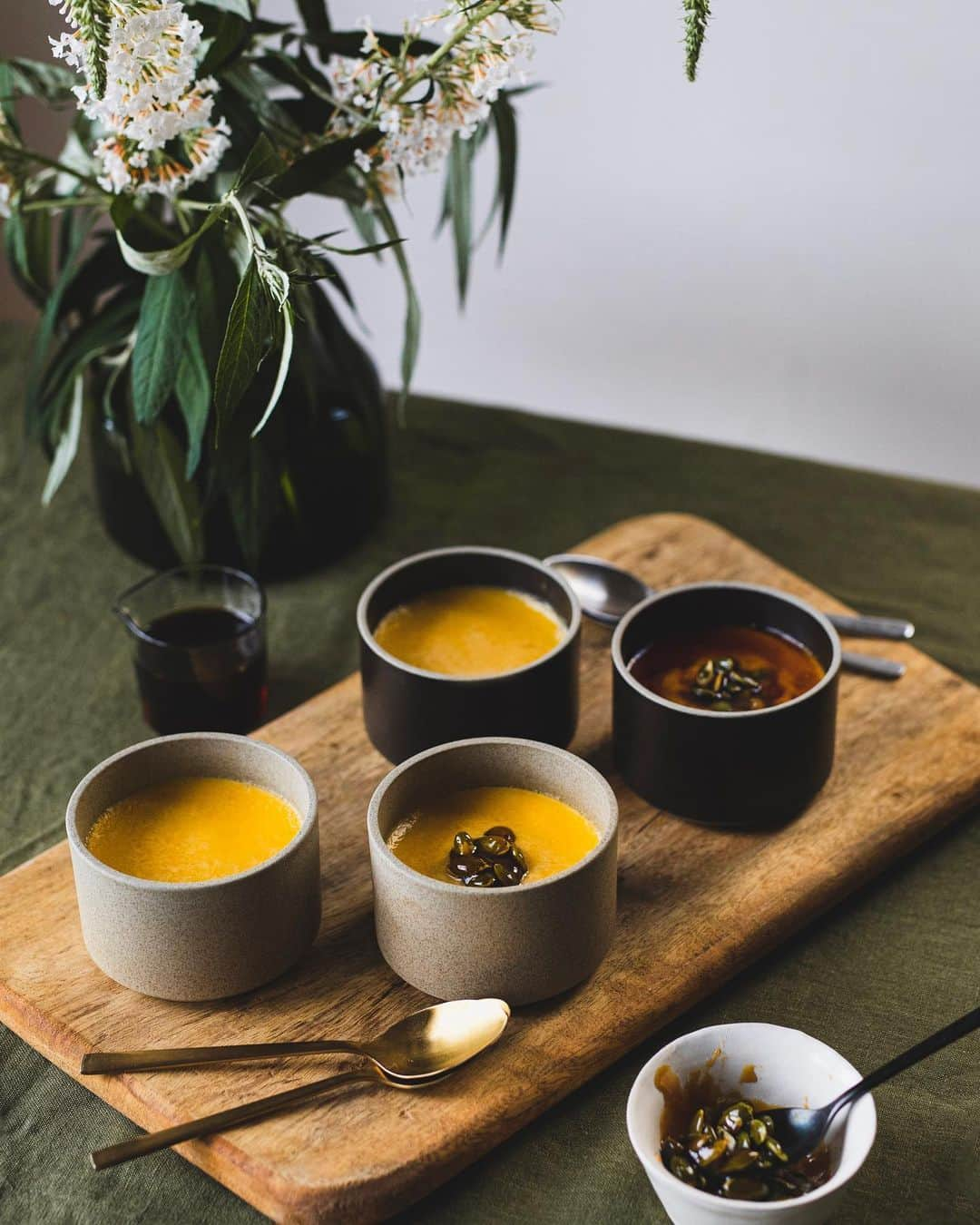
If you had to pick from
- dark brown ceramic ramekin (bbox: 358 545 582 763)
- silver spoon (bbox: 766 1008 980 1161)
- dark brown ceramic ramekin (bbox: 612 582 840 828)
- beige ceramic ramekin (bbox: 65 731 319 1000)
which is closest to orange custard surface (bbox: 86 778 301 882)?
beige ceramic ramekin (bbox: 65 731 319 1000)

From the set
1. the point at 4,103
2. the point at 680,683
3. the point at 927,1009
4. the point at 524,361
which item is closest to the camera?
the point at 927,1009

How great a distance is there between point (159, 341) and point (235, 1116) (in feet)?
1.97

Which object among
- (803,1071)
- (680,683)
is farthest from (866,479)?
(803,1071)

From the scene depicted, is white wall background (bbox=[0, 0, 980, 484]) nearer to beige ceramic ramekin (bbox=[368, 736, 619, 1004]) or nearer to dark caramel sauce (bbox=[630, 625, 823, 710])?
dark caramel sauce (bbox=[630, 625, 823, 710])

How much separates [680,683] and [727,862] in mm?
141

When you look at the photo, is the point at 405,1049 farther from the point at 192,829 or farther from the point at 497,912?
the point at 192,829

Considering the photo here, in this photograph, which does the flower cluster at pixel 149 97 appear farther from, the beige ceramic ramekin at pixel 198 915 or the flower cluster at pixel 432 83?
the beige ceramic ramekin at pixel 198 915

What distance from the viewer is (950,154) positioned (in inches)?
72.4

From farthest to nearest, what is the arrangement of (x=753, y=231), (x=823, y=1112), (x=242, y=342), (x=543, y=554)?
1. (x=753, y=231)
2. (x=543, y=554)
3. (x=242, y=342)
4. (x=823, y=1112)

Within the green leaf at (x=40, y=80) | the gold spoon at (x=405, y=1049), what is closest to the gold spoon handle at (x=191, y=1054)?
the gold spoon at (x=405, y=1049)

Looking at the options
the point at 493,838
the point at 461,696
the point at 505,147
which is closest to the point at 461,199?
the point at 505,147

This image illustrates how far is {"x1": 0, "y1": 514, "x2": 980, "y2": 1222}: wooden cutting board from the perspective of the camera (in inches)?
34.2

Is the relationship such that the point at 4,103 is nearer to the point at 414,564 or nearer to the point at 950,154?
the point at 414,564

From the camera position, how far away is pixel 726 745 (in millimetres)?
1046
